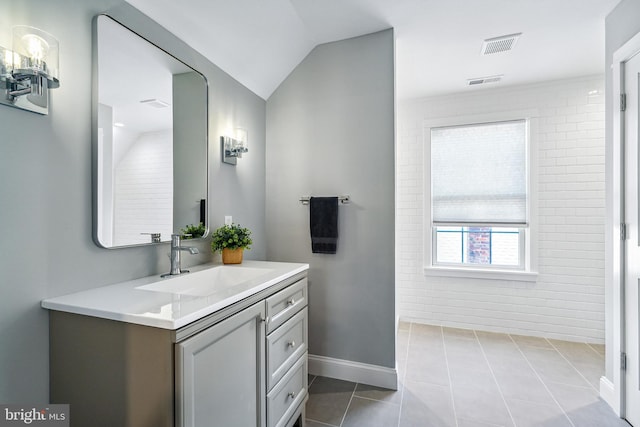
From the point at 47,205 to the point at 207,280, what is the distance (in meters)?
0.79

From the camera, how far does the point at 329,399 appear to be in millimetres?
2049

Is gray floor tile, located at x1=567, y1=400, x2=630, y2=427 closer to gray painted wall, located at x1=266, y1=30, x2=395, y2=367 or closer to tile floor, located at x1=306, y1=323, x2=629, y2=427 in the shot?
tile floor, located at x1=306, y1=323, x2=629, y2=427

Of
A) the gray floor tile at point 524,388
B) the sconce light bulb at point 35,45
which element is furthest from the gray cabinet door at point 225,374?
the gray floor tile at point 524,388

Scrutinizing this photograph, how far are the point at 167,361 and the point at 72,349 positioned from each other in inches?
17.5

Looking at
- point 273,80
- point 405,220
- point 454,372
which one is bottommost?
point 454,372

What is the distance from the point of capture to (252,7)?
6.12ft

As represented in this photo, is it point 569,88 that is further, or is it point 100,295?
point 569,88

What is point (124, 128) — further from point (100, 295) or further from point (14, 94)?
point (100, 295)

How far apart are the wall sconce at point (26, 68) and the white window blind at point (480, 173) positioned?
3.24m

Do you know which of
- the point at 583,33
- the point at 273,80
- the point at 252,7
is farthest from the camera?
the point at 273,80

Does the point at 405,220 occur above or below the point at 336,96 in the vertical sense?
below

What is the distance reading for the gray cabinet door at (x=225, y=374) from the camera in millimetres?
978

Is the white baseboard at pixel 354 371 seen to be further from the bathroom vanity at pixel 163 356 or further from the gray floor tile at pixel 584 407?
the gray floor tile at pixel 584 407

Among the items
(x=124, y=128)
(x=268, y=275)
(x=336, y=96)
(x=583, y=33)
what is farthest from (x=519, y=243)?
(x=124, y=128)
